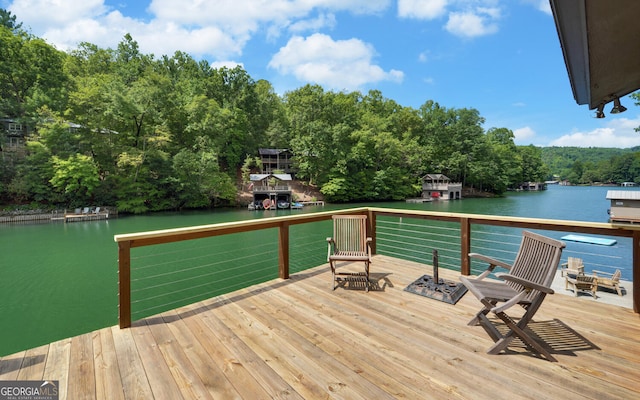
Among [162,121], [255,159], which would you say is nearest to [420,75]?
[255,159]

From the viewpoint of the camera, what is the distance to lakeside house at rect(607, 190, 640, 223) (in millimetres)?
15078

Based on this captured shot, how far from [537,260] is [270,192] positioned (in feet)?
86.7

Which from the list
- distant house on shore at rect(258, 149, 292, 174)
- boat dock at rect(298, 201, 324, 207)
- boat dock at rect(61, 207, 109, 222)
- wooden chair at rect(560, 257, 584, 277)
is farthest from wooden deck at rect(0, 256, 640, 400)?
distant house on shore at rect(258, 149, 292, 174)

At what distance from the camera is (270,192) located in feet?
91.4

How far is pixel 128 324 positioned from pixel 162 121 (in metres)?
26.6

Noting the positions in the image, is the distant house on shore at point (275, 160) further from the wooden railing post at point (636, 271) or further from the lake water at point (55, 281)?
the wooden railing post at point (636, 271)

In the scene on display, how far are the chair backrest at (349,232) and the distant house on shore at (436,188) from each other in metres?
34.6

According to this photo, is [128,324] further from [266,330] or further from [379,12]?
[379,12]

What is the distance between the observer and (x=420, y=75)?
35.6 metres

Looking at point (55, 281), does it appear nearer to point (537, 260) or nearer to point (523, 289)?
point (523, 289)

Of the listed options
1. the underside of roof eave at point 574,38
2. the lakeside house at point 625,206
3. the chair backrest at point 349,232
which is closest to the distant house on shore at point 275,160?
the lakeside house at point 625,206

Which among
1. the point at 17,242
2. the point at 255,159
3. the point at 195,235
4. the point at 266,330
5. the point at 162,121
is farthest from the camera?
the point at 255,159

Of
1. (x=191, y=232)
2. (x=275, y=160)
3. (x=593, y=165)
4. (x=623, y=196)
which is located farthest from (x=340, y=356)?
(x=593, y=165)

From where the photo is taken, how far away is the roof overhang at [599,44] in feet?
3.89
